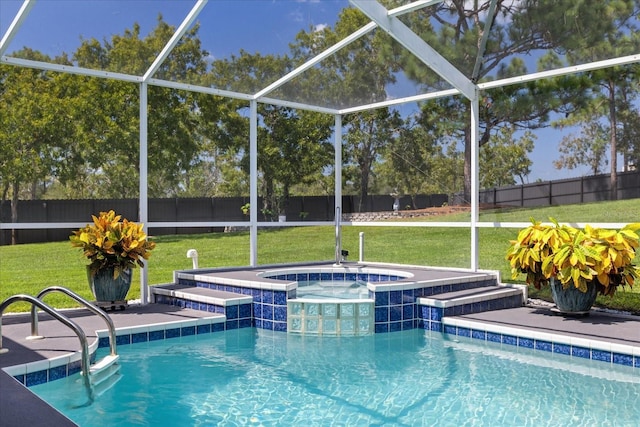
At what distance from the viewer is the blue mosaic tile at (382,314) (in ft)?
22.8

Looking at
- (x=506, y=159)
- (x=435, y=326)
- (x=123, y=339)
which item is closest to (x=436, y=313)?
(x=435, y=326)

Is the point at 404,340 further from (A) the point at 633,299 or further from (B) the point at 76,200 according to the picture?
(B) the point at 76,200

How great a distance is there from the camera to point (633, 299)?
8484 millimetres

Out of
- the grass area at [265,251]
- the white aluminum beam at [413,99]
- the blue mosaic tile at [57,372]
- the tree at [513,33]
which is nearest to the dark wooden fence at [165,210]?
the grass area at [265,251]

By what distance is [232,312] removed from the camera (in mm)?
7086

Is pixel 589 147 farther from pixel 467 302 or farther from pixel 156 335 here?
pixel 156 335

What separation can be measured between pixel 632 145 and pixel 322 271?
5.95 metres

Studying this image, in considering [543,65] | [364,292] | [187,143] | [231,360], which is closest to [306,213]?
[187,143]

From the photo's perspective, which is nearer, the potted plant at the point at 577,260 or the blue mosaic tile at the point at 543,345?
the blue mosaic tile at the point at 543,345

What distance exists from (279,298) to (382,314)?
128cm

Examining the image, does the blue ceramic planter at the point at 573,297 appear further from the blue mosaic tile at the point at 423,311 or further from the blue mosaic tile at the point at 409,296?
the blue mosaic tile at the point at 409,296

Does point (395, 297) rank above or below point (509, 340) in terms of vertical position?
above

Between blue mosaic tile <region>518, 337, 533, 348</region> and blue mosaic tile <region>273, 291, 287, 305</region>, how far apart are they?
8.98 ft

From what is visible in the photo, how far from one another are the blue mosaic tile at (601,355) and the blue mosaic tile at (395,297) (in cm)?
228
